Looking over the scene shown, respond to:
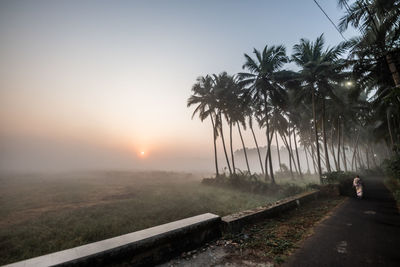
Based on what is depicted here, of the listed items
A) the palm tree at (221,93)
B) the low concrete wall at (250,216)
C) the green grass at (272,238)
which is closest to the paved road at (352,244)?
the green grass at (272,238)

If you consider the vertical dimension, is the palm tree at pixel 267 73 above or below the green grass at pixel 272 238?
above

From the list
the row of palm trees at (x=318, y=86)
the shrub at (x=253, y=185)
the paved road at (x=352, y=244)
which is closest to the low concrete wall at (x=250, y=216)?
the paved road at (x=352, y=244)

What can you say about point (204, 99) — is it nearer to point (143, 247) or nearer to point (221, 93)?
point (221, 93)

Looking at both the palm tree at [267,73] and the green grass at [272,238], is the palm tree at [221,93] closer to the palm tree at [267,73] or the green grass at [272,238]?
the palm tree at [267,73]

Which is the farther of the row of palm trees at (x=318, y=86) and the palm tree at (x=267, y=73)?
the palm tree at (x=267, y=73)

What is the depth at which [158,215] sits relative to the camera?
852cm

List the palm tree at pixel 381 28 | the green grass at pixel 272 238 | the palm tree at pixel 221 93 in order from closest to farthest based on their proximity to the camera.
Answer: the green grass at pixel 272 238 < the palm tree at pixel 381 28 < the palm tree at pixel 221 93

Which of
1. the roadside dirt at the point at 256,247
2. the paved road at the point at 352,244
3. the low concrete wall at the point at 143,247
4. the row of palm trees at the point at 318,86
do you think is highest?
the row of palm trees at the point at 318,86

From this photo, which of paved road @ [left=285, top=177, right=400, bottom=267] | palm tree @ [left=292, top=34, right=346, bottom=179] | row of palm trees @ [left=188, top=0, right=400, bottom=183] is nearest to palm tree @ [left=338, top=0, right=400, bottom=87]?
row of palm trees @ [left=188, top=0, right=400, bottom=183]

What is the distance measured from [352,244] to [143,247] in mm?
4364

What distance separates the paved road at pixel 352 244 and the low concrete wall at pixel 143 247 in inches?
65.0

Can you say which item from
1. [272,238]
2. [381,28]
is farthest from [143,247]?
[381,28]

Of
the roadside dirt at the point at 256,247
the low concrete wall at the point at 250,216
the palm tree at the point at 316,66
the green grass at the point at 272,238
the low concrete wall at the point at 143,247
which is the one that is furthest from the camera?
the palm tree at the point at 316,66

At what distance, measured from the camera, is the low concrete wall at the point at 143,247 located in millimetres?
2029
